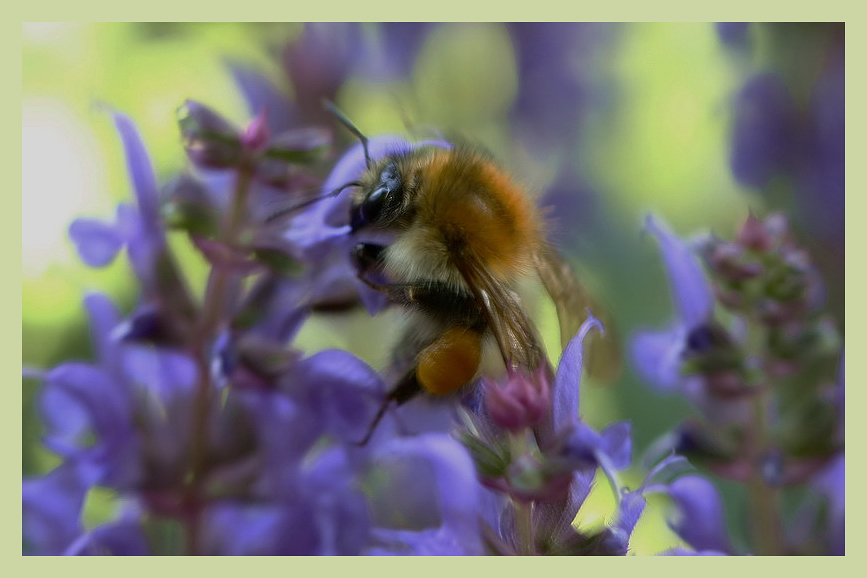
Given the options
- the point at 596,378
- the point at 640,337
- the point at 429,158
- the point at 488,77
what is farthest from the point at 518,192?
the point at 488,77

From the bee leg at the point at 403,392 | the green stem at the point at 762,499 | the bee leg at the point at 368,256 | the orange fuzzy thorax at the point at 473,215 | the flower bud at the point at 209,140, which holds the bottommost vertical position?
the green stem at the point at 762,499

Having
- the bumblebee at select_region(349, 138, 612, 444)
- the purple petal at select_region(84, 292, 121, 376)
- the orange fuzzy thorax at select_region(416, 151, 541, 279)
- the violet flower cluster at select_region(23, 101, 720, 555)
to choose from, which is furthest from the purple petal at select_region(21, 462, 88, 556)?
the orange fuzzy thorax at select_region(416, 151, 541, 279)

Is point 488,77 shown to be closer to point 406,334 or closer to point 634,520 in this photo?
point 406,334

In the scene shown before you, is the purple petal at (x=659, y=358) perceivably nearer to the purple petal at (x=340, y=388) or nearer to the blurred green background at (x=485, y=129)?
the blurred green background at (x=485, y=129)

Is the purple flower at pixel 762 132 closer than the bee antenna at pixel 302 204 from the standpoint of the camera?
No

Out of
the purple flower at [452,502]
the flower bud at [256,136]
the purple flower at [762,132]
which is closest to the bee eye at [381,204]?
the flower bud at [256,136]

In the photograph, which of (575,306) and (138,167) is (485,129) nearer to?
(575,306)
